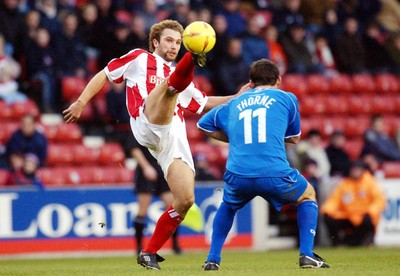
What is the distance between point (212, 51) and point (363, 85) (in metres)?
4.03

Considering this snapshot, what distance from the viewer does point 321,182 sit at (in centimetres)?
1652

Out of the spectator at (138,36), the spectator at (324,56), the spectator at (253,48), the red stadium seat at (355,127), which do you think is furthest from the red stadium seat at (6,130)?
the spectator at (324,56)

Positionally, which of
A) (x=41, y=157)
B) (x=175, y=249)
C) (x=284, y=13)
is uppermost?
(x=284, y=13)

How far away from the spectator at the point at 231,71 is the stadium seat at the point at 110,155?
2569 millimetres

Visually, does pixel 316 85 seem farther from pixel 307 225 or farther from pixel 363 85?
pixel 307 225

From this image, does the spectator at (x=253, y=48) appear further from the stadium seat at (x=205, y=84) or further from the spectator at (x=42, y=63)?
the spectator at (x=42, y=63)

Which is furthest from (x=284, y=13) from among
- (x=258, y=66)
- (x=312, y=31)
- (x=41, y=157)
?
(x=258, y=66)

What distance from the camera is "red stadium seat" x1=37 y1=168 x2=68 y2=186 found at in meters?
16.0

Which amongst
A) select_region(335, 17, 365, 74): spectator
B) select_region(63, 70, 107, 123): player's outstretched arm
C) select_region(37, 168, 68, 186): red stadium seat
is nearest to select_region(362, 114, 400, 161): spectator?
select_region(335, 17, 365, 74): spectator

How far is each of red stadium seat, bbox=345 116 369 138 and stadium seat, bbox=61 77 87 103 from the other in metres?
5.71

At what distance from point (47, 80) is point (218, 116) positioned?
27.7 feet

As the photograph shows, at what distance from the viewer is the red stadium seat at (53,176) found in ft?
A: 52.5

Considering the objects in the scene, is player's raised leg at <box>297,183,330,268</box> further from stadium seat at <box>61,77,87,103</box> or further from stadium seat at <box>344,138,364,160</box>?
stadium seat at <box>344,138,364,160</box>

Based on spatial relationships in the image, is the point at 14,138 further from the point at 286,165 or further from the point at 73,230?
the point at 286,165
